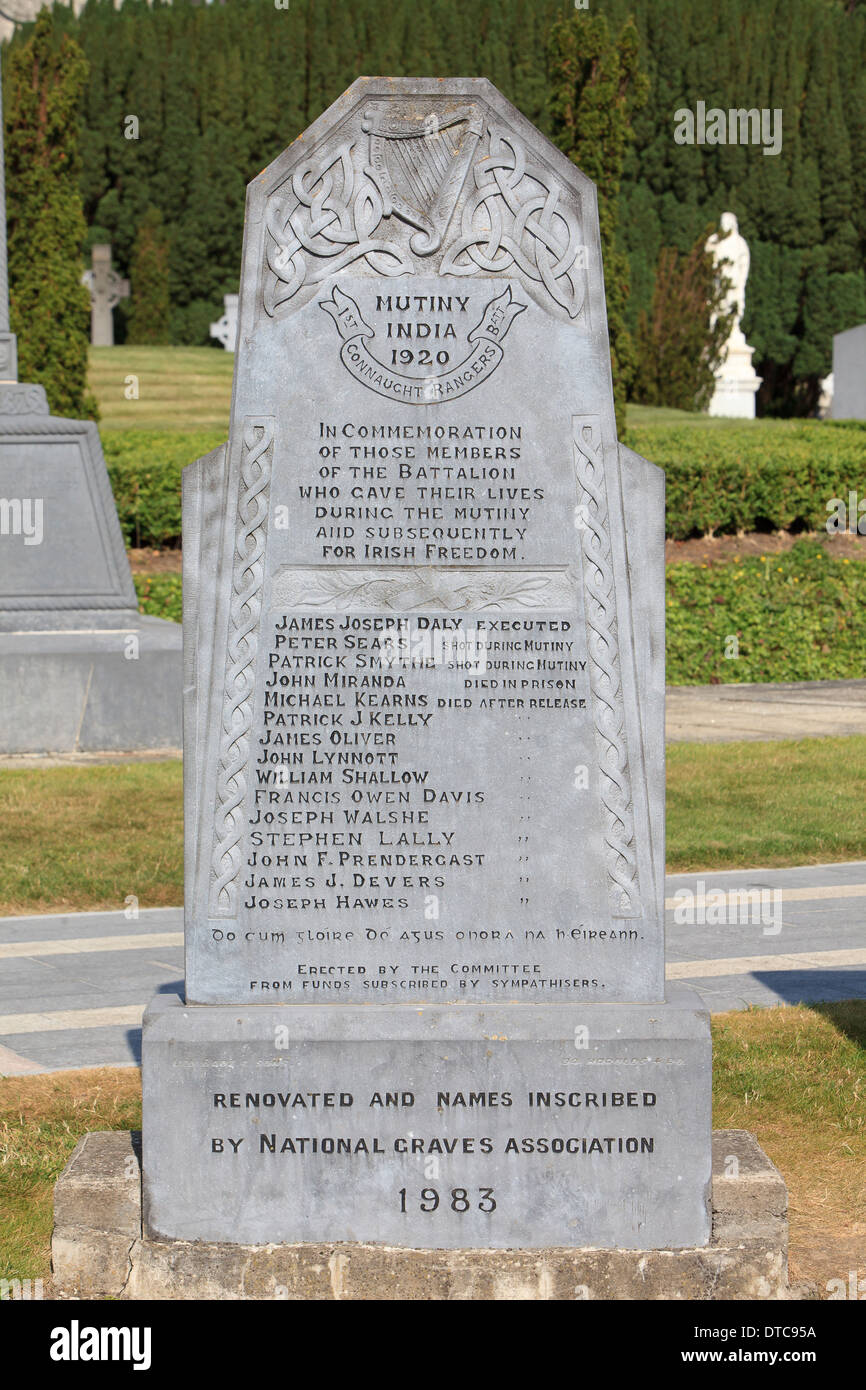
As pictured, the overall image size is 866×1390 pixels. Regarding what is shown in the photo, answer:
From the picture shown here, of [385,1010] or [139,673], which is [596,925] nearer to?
[385,1010]

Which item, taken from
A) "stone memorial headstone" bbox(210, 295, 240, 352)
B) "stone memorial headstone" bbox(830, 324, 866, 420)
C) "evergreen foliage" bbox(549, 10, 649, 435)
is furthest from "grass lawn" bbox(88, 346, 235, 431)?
"stone memorial headstone" bbox(830, 324, 866, 420)

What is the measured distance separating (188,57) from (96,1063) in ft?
175

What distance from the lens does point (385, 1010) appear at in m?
3.97

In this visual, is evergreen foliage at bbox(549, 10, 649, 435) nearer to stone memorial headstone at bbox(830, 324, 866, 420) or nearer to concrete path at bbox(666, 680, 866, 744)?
concrete path at bbox(666, 680, 866, 744)

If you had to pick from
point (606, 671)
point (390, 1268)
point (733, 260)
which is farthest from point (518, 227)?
point (733, 260)

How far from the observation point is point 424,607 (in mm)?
4062

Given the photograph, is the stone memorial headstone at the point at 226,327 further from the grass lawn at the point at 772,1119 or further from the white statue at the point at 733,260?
the grass lawn at the point at 772,1119

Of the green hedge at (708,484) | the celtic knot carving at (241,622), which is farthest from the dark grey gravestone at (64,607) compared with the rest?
the green hedge at (708,484)

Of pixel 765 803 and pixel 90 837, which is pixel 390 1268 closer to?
pixel 90 837

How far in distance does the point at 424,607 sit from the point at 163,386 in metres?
33.2

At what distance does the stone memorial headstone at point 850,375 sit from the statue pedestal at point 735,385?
2886mm

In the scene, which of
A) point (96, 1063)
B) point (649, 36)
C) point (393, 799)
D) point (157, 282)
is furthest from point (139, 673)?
point (649, 36)

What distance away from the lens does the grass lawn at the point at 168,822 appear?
808 centimetres

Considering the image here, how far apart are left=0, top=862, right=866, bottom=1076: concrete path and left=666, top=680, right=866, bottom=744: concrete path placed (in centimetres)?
439
